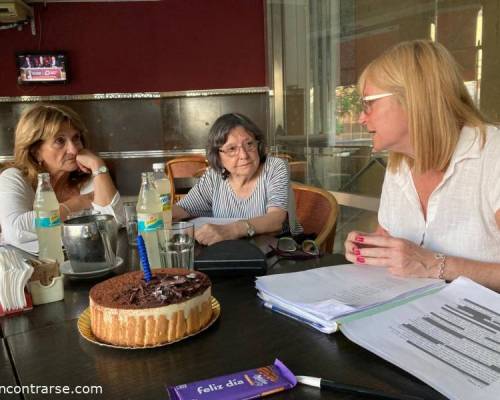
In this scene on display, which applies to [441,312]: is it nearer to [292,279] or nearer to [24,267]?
[292,279]

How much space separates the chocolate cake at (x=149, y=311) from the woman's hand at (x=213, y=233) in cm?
68

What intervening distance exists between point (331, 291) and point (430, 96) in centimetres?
71

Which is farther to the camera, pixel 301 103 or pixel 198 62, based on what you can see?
pixel 198 62

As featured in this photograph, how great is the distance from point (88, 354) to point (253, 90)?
5.68 meters

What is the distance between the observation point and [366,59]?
3.83 m

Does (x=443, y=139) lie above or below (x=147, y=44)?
below

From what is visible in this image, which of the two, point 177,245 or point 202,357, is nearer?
point 202,357

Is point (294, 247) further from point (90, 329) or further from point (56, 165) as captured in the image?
point (56, 165)

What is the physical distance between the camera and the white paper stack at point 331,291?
0.86 metres

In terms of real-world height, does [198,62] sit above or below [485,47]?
above

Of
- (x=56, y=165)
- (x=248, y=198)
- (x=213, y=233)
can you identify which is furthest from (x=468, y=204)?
(x=56, y=165)

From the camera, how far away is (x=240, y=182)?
7.23 ft

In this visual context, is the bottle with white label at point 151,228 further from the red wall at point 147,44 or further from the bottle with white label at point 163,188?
the red wall at point 147,44

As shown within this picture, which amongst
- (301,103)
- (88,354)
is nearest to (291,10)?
(301,103)
